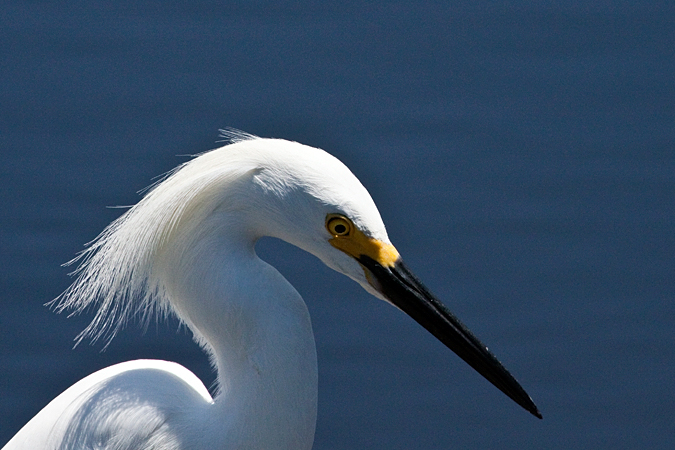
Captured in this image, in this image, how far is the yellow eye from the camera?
6.91 ft

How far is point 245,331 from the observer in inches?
86.6

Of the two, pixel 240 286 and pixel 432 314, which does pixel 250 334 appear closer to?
pixel 240 286

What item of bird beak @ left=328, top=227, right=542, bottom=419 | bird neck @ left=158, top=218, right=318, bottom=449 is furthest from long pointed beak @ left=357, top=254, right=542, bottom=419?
bird neck @ left=158, top=218, right=318, bottom=449

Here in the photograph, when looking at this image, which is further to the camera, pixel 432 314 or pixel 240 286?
pixel 432 314

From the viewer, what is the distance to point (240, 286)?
216 centimetres

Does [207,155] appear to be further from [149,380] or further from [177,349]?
[177,349]

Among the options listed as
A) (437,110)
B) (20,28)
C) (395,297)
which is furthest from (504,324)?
(20,28)

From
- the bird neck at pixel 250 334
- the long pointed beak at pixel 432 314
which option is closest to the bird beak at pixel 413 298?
the long pointed beak at pixel 432 314

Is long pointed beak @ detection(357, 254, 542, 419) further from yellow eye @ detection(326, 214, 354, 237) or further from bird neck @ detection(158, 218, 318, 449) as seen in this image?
bird neck @ detection(158, 218, 318, 449)

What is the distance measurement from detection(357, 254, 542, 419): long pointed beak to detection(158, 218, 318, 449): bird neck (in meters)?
0.21

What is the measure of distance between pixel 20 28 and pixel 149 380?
2.68 metres

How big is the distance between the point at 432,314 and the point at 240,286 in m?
0.48

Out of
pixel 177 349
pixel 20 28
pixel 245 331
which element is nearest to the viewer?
pixel 245 331

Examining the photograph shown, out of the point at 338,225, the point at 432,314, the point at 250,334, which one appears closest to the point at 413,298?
the point at 432,314
